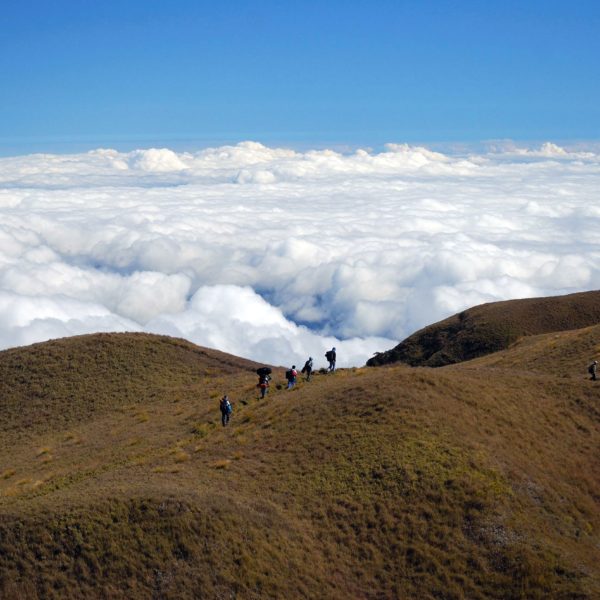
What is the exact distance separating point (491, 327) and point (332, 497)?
59.5m

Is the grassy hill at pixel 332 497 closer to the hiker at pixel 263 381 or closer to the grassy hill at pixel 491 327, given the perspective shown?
the hiker at pixel 263 381

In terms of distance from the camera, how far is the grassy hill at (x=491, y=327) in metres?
80.6

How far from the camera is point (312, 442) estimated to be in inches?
1298

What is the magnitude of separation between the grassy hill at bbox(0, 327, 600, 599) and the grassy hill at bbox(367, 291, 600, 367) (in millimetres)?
35015

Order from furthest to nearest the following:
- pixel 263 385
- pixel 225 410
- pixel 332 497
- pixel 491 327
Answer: pixel 491 327, pixel 263 385, pixel 225 410, pixel 332 497

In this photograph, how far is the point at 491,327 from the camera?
8362 centimetres

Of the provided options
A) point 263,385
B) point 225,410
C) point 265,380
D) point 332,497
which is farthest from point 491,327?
point 332,497

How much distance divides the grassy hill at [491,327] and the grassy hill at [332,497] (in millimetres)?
35015

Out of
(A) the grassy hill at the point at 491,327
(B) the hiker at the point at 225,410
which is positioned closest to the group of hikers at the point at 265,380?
(B) the hiker at the point at 225,410

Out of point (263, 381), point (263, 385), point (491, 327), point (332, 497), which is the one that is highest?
point (491, 327)

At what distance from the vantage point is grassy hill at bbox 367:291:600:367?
8056cm

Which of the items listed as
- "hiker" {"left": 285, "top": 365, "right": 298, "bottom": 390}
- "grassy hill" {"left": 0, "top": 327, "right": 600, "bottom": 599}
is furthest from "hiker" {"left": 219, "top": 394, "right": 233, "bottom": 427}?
"hiker" {"left": 285, "top": 365, "right": 298, "bottom": 390}

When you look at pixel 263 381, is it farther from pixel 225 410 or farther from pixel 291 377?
pixel 225 410

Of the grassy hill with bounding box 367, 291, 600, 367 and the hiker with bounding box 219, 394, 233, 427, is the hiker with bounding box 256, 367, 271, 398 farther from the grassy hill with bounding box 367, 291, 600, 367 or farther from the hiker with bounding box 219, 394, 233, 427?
the grassy hill with bounding box 367, 291, 600, 367
